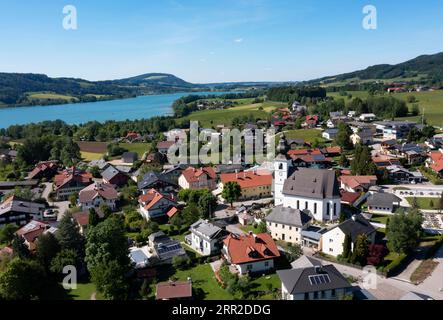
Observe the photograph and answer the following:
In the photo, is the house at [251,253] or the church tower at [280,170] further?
the church tower at [280,170]

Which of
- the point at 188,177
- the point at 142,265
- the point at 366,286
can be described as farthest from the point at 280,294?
the point at 188,177

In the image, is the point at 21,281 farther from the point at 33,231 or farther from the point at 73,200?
the point at 73,200

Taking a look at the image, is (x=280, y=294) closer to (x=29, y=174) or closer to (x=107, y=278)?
(x=107, y=278)

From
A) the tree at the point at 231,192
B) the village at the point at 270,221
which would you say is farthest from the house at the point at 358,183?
the tree at the point at 231,192

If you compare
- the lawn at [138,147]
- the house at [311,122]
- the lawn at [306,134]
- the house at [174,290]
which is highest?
the house at [311,122]

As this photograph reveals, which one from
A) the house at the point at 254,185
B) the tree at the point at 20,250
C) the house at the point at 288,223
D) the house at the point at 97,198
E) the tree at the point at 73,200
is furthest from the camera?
the tree at the point at 73,200

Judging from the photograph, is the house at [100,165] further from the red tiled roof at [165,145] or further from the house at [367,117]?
the house at [367,117]

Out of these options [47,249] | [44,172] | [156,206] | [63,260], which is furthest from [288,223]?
[44,172]
